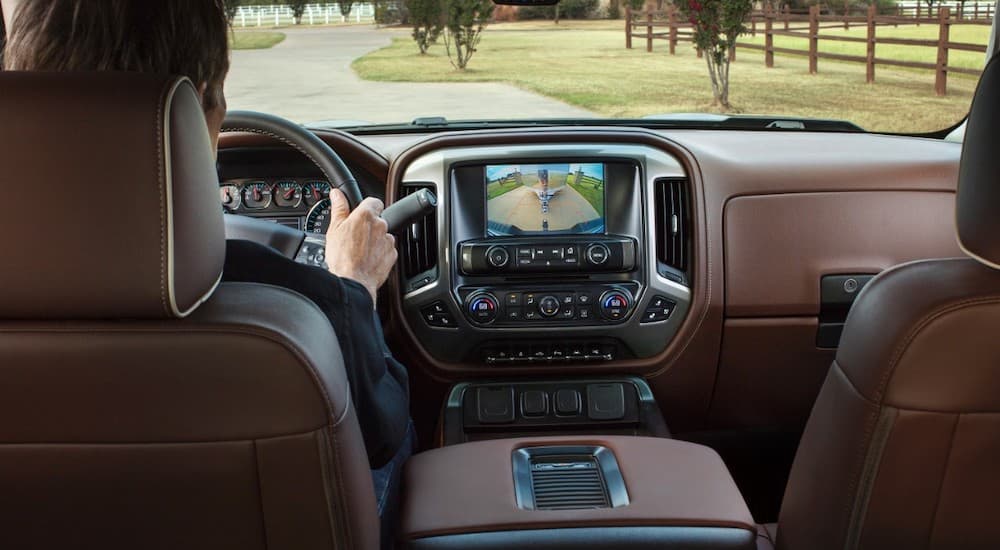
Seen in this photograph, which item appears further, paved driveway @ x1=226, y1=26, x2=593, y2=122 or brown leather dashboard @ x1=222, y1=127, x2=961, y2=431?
paved driveway @ x1=226, y1=26, x2=593, y2=122

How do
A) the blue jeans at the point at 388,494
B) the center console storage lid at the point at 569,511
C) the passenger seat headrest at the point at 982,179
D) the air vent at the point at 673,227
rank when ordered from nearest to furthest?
the passenger seat headrest at the point at 982,179 → the center console storage lid at the point at 569,511 → the blue jeans at the point at 388,494 → the air vent at the point at 673,227

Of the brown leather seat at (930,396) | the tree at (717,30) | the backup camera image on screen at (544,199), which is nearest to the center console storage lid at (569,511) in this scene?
the brown leather seat at (930,396)

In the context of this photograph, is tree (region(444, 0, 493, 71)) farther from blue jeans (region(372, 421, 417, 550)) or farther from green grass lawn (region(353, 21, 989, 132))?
blue jeans (region(372, 421, 417, 550))

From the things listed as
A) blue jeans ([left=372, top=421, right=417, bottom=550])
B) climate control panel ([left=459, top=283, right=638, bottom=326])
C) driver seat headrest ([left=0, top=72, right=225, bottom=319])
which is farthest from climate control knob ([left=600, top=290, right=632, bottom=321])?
driver seat headrest ([left=0, top=72, right=225, bottom=319])

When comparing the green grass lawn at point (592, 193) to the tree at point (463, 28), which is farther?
the tree at point (463, 28)

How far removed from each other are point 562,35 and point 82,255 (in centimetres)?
278

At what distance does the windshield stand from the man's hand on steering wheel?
1.55m

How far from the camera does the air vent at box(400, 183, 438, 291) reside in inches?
127

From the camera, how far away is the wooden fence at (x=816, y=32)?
151 inches

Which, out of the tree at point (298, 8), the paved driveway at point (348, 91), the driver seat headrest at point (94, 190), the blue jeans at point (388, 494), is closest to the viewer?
the driver seat headrest at point (94, 190)

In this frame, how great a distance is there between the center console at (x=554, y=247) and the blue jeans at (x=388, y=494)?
0.93 metres

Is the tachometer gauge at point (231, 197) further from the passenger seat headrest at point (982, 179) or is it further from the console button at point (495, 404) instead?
the passenger seat headrest at point (982, 179)

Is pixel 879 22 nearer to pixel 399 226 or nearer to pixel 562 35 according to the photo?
pixel 562 35

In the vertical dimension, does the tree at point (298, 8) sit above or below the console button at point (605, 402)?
above
